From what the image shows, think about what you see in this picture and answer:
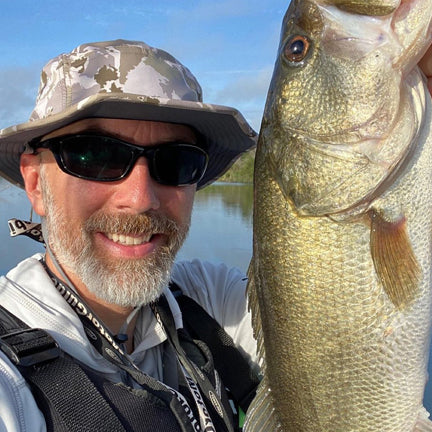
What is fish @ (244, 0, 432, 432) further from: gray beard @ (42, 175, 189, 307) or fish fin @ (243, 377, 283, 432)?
gray beard @ (42, 175, 189, 307)

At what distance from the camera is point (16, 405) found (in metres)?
1.66

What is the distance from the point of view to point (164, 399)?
2100mm

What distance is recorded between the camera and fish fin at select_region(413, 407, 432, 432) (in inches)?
65.4

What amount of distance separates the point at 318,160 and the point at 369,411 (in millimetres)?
889

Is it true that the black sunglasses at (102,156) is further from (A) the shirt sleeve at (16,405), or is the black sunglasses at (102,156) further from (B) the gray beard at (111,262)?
(A) the shirt sleeve at (16,405)

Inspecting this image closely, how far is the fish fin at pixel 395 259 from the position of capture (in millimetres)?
1604

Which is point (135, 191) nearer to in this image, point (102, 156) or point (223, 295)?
point (102, 156)

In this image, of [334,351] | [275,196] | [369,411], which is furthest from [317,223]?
[369,411]

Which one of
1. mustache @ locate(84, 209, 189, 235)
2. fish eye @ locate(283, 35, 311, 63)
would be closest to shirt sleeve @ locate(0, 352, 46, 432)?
mustache @ locate(84, 209, 189, 235)

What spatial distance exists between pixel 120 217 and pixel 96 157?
313mm

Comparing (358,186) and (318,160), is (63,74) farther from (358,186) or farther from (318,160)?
(358,186)

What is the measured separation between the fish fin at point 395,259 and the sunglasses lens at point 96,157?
1.26 metres

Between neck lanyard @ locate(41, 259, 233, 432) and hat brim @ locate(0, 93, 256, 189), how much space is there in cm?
69

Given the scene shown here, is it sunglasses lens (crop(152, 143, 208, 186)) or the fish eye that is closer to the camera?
the fish eye
